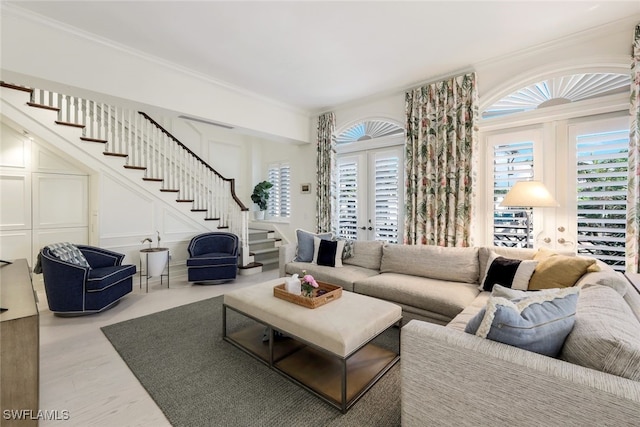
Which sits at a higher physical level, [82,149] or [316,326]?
[82,149]

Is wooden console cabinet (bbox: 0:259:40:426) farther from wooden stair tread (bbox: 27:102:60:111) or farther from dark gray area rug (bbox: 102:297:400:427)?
wooden stair tread (bbox: 27:102:60:111)

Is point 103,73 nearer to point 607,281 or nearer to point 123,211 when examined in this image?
point 123,211

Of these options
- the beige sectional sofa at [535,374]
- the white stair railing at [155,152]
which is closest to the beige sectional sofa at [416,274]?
the beige sectional sofa at [535,374]

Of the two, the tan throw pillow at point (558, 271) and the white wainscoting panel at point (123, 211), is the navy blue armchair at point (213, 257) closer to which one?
the white wainscoting panel at point (123, 211)

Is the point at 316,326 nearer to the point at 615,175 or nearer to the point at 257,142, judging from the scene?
the point at 615,175

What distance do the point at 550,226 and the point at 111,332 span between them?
4.99 m

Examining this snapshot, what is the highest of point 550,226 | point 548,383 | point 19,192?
point 19,192

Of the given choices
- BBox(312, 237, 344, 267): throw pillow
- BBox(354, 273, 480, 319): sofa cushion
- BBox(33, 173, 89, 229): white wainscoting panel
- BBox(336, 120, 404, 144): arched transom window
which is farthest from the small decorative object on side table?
BBox(336, 120, 404, 144): arched transom window

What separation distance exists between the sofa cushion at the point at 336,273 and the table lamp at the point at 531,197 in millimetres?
1760

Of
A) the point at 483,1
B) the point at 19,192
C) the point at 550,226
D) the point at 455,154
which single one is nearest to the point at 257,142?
the point at 19,192

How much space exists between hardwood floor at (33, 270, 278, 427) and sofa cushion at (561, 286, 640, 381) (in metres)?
2.24

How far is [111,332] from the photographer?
→ 2.91 metres

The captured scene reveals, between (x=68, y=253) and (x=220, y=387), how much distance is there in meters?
2.83

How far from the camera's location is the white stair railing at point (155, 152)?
4.22m
